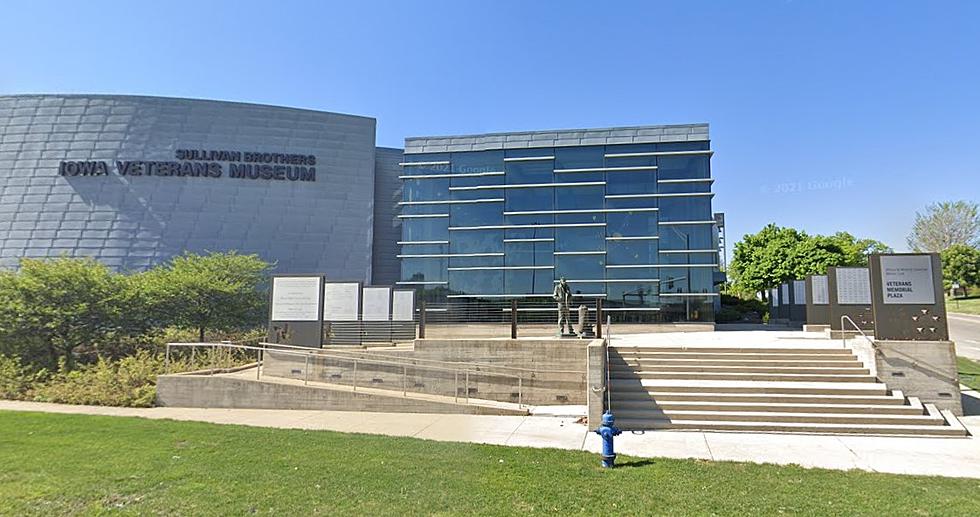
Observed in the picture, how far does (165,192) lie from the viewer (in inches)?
1352

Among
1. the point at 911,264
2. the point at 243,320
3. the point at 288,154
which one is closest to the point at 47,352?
the point at 243,320

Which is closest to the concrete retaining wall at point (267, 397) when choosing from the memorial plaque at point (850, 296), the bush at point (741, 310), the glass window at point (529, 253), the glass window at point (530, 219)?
the memorial plaque at point (850, 296)

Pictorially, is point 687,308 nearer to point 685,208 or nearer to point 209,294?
point 685,208

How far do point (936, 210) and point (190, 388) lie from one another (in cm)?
7632

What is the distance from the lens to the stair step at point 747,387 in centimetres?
1057

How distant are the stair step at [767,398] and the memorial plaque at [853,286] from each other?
7.60 m

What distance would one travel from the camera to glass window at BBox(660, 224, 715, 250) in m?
25.1

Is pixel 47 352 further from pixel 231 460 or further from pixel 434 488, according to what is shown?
pixel 434 488

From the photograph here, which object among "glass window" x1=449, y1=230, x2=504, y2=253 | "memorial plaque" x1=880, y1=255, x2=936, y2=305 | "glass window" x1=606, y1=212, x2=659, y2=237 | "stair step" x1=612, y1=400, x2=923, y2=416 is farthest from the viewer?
"glass window" x1=449, y1=230, x2=504, y2=253

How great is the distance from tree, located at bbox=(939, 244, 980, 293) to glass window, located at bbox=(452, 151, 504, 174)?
4695 cm

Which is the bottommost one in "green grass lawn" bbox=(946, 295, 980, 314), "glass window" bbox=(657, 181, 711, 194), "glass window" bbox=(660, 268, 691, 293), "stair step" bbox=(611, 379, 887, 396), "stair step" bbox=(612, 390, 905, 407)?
"stair step" bbox=(612, 390, 905, 407)

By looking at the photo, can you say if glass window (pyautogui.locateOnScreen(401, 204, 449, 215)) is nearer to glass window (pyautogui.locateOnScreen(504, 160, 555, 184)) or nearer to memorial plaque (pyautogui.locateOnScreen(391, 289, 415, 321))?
glass window (pyautogui.locateOnScreen(504, 160, 555, 184))

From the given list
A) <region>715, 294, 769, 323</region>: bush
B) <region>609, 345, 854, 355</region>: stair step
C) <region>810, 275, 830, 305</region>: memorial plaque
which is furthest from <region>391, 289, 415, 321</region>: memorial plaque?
<region>715, 294, 769, 323</region>: bush

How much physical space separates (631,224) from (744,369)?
48.5 ft
